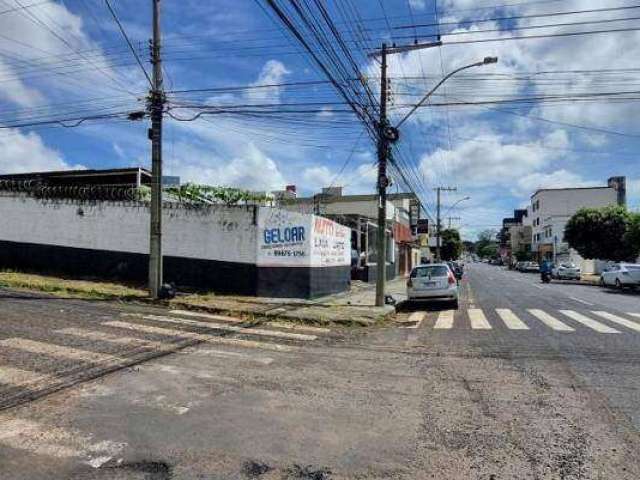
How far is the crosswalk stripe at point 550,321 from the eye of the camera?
1303 cm

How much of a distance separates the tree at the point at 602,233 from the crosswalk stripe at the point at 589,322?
29.7 meters

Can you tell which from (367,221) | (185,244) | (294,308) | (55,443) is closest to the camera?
(55,443)

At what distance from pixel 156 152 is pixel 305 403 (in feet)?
36.0

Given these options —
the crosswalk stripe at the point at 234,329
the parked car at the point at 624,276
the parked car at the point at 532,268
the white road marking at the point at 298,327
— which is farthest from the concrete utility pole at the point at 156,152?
the parked car at the point at 532,268

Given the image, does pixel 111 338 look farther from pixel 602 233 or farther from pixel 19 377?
pixel 602 233

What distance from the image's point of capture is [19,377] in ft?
23.5

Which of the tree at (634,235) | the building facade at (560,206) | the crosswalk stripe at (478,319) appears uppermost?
the building facade at (560,206)

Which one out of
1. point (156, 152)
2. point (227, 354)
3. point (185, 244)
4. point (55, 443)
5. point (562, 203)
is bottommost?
point (55, 443)

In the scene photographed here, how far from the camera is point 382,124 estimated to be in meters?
17.4

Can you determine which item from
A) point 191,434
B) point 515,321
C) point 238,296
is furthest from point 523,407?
point 238,296

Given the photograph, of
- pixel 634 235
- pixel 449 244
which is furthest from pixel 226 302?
pixel 449 244

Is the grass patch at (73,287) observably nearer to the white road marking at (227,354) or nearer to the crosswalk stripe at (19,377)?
the white road marking at (227,354)

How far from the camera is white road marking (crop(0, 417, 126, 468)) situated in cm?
484

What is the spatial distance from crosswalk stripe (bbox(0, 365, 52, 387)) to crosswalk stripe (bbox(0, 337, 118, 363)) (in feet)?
2.86
